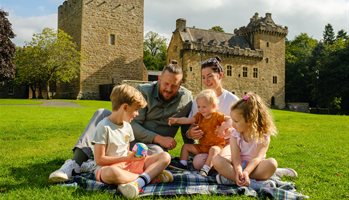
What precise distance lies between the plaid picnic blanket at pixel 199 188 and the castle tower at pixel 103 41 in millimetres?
27448

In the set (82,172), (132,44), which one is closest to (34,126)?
(82,172)

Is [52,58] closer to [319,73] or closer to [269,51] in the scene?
[269,51]

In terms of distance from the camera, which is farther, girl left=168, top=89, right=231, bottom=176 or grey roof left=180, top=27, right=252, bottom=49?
grey roof left=180, top=27, right=252, bottom=49

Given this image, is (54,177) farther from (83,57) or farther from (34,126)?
(83,57)

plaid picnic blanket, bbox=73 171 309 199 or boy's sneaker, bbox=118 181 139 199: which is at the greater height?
boy's sneaker, bbox=118 181 139 199

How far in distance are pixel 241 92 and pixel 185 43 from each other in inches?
350

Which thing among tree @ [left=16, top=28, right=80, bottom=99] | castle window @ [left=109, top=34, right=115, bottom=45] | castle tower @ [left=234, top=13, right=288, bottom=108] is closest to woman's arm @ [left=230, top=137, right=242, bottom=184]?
tree @ [left=16, top=28, right=80, bottom=99]

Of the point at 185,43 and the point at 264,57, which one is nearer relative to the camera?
the point at 185,43

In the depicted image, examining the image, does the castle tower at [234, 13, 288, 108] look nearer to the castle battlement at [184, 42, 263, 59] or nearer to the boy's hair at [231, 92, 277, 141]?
the castle battlement at [184, 42, 263, 59]

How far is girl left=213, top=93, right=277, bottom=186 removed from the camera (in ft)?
13.3

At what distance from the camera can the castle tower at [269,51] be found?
41031 mm

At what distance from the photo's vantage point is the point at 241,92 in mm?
39375

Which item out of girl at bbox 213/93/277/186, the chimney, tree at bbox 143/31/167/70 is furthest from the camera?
tree at bbox 143/31/167/70

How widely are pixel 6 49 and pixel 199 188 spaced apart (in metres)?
29.3
